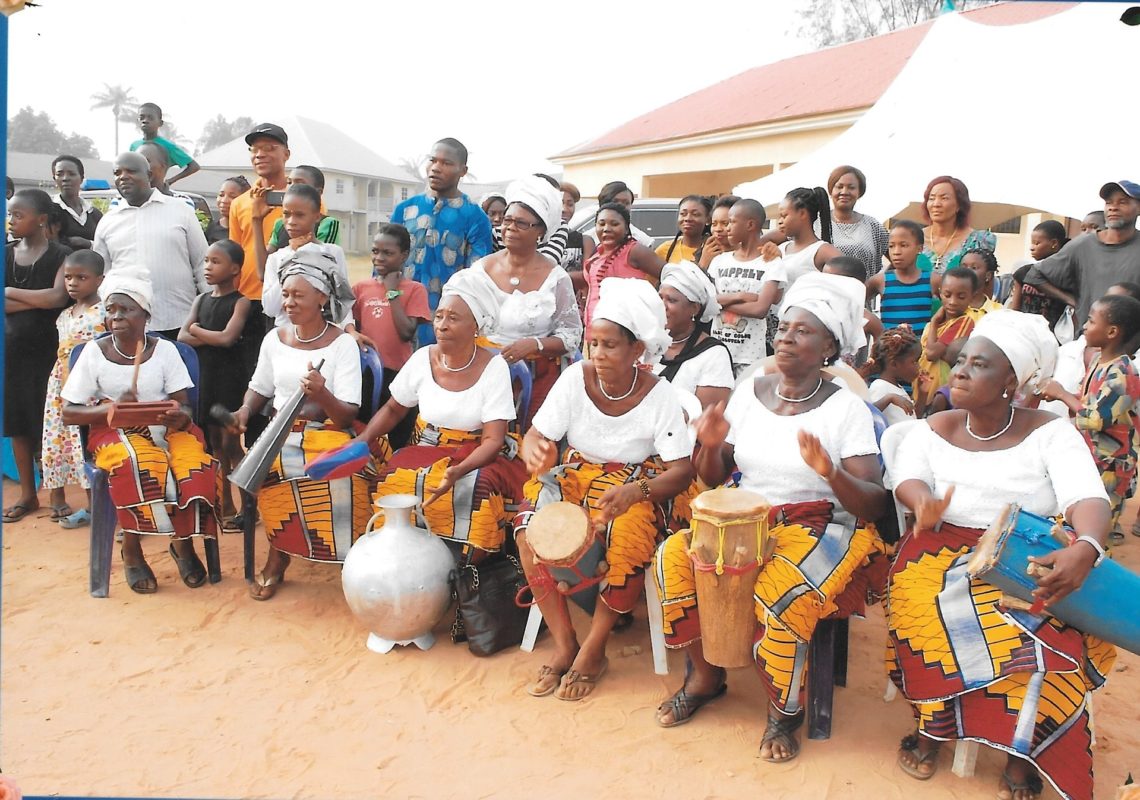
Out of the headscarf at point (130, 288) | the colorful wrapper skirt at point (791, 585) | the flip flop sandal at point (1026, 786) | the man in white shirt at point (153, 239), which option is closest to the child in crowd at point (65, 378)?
the man in white shirt at point (153, 239)

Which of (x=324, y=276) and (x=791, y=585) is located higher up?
(x=324, y=276)

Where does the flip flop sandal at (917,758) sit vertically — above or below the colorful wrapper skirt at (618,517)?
below

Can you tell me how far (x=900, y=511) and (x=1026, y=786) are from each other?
103 centimetres

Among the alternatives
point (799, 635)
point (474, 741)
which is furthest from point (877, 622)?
point (474, 741)

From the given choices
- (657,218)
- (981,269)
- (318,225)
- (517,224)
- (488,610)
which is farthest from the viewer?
(657,218)

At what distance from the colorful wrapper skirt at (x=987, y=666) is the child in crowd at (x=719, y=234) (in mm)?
2917

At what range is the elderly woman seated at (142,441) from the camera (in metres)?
4.63

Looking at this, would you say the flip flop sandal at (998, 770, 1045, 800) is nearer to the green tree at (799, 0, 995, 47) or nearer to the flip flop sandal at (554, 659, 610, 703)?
the flip flop sandal at (554, 659, 610, 703)

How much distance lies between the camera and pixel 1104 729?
3600 mm

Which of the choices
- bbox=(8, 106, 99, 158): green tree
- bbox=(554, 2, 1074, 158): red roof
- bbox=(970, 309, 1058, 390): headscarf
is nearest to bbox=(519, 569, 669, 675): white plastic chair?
bbox=(970, 309, 1058, 390): headscarf

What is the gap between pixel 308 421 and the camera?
476cm

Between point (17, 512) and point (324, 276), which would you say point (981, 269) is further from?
point (17, 512)

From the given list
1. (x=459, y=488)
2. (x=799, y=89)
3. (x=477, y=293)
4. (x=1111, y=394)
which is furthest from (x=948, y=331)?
(x=799, y=89)

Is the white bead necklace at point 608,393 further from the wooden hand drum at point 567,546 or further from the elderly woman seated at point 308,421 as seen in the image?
the elderly woman seated at point 308,421
